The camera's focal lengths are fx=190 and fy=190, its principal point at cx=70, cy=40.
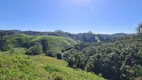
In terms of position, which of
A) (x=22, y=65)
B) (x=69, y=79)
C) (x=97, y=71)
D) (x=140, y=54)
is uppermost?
(x=22, y=65)

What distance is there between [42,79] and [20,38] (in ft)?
572

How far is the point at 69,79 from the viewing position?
57.2ft

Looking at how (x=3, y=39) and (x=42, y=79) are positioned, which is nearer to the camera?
(x=42, y=79)

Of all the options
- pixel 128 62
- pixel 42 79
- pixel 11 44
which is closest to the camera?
pixel 42 79

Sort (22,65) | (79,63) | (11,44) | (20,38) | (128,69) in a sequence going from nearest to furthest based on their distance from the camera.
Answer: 1. (22,65)
2. (128,69)
3. (79,63)
4. (11,44)
5. (20,38)

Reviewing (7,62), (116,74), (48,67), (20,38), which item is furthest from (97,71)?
(20,38)

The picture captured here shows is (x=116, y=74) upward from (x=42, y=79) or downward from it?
downward

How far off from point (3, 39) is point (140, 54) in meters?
126

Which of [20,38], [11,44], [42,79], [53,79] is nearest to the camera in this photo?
[42,79]

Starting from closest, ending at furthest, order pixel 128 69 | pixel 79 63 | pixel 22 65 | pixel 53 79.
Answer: pixel 53 79 → pixel 22 65 → pixel 128 69 → pixel 79 63

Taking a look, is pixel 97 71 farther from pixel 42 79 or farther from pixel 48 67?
pixel 42 79

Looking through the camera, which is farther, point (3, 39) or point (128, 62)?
point (3, 39)

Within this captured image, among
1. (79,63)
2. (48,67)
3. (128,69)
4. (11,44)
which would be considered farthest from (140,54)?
(11,44)

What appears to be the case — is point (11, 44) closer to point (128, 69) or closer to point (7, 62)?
point (128, 69)
